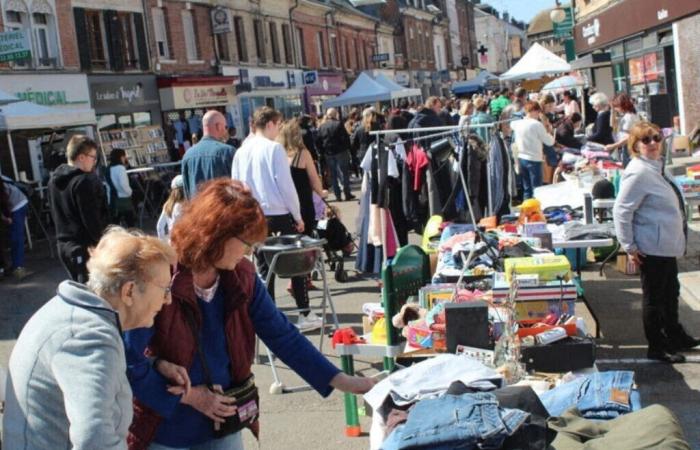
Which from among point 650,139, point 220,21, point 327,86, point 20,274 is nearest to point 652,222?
point 650,139

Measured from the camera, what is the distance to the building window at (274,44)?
34062 mm

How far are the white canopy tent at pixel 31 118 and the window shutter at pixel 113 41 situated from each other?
721 centimetres

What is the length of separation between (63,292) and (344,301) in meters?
6.49

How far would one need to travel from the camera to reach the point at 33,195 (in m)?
15.6

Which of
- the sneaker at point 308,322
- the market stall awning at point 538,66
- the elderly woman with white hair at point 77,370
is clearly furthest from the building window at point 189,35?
the elderly woman with white hair at point 77,370

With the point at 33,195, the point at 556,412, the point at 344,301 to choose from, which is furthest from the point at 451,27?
the point at 556,412

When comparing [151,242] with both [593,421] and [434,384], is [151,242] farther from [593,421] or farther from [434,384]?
[593,421]

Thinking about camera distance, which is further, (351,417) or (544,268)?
(544,268)

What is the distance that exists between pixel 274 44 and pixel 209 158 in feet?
91.8

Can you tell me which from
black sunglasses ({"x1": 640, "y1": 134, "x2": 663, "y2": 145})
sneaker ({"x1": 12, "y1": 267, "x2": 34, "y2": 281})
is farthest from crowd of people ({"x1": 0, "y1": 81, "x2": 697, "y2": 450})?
sneaker ({"x1": 12, "y1": 267, "x2": 34, "y2": 281})

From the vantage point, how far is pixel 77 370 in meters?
2.19

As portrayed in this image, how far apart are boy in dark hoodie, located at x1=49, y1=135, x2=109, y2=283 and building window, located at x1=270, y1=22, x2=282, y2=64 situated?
1102 inches

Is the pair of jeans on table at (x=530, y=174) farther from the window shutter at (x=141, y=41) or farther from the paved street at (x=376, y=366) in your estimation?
the window shutter at (x=141, y=41)

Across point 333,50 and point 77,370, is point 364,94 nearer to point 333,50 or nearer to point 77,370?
point 333,50
